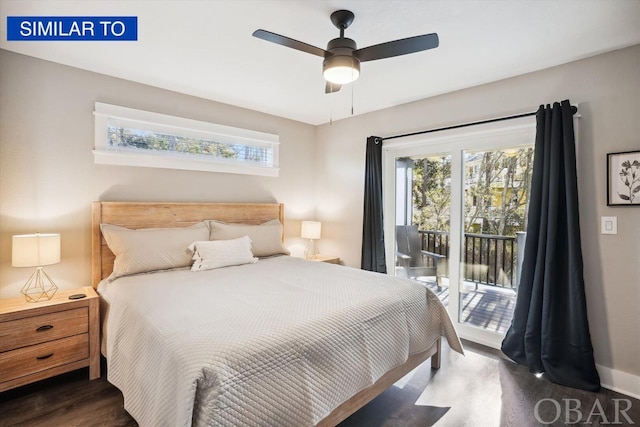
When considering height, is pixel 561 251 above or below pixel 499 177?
below

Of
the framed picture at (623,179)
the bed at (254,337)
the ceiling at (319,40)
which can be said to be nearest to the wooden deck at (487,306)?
the bed at (254,337)

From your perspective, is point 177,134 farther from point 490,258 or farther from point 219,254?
point 490,258

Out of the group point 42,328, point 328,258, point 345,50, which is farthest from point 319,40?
point 42,328

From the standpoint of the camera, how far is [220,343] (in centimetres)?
138

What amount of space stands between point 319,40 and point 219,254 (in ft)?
6.44

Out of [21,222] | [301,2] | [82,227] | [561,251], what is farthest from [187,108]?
[561,251]

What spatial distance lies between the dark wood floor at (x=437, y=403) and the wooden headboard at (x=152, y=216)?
0.89 m

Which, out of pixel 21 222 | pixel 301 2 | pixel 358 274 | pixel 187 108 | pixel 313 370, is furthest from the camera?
pixel 187 108

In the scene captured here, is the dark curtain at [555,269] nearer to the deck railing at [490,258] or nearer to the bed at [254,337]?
the deck railing at [490,258]

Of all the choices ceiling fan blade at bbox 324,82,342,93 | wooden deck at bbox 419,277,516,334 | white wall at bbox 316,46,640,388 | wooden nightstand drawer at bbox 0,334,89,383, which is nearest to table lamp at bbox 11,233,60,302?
wooden nightstand drawer at bbox 0,334,89,383

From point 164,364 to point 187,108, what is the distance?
9.16ft

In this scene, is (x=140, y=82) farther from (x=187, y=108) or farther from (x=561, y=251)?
(x=561, y=251)

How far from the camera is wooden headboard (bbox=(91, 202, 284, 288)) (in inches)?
110

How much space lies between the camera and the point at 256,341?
4.66ft
